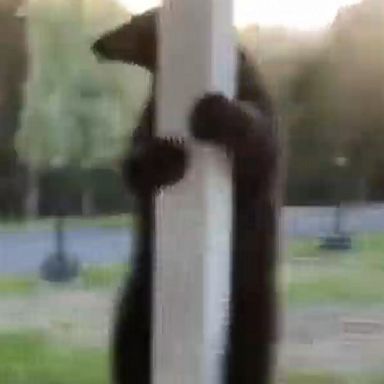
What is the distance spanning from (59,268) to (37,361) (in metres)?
0.13

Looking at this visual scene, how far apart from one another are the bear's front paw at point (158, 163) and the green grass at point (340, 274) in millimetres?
200

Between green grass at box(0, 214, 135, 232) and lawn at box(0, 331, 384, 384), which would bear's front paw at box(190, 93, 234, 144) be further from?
lawn at box(0, 331, 384, 384)

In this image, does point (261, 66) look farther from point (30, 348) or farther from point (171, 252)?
point (30, 348)

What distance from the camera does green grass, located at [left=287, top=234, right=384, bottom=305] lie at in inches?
49.9

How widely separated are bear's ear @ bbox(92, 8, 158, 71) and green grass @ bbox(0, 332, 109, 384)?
39cm

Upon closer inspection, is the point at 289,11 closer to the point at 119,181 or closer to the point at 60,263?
the point at 119,181

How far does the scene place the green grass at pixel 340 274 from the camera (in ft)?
4.16

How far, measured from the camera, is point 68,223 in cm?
131

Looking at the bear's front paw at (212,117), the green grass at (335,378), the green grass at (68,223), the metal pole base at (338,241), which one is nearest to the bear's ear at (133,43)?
the bear's front paw at (212,117)

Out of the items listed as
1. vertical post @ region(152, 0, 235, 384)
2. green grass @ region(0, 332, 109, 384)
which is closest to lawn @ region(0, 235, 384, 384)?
green grass @ region(0, 332, 109, 384)

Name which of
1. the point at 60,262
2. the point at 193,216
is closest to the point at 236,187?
the point at 193,216

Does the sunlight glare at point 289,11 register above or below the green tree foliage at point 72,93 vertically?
above

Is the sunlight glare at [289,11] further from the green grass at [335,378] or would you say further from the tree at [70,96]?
the green grass at [335,378]

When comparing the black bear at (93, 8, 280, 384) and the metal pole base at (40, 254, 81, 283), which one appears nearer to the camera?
the black bear at (93, 8, 280, 384)
